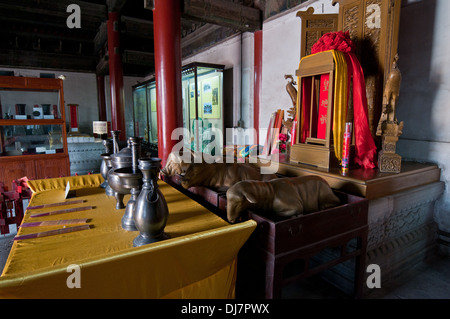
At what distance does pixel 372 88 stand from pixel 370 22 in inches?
21.5

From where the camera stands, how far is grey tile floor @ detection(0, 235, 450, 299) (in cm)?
174

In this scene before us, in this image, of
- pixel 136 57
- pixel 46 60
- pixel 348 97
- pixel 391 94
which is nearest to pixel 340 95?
pixel 348 97

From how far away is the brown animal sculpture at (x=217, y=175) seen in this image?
177 centimetres

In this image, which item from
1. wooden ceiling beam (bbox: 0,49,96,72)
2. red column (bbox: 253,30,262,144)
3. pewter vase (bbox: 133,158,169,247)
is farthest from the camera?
wooden ceiling beam (bbox: 0,49,96,72)

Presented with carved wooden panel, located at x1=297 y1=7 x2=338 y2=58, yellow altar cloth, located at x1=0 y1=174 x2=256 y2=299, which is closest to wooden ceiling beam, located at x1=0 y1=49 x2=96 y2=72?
carved wooden panel, located at x1=297 y1=7 x2=338 y2=58

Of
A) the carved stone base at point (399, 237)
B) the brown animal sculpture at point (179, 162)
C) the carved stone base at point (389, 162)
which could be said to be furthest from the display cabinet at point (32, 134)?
the carved stone base at point (389, 162)

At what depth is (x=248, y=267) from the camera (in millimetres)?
1405

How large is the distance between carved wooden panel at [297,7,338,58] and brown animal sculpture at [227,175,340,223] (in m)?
1.85

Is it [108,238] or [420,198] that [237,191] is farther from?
[420,198]

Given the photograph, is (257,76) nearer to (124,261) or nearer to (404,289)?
(404,289)

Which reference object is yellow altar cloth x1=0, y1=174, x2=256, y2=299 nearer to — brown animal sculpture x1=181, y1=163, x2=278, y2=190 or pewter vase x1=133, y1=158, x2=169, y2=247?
pewter vase x1=133, y1=158, x2=169, y2=247

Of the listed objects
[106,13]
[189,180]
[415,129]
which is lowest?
[189,180]

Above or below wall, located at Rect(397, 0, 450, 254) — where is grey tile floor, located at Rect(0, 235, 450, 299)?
below
